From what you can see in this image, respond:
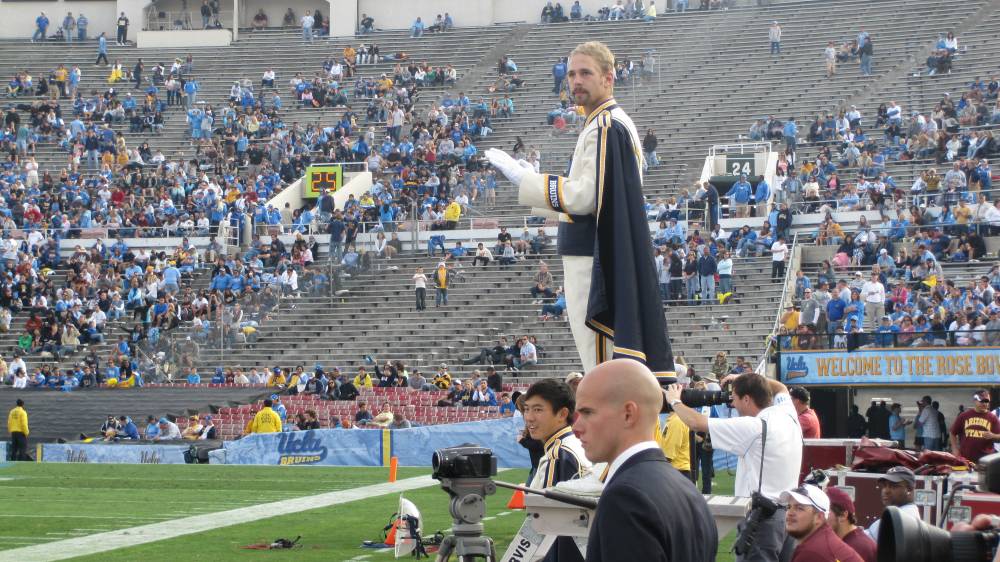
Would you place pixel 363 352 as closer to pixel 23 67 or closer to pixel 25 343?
pixel 25 343

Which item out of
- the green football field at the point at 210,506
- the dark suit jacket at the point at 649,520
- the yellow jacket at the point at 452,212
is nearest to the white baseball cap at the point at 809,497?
the dark suit jacket at the point at 649,520

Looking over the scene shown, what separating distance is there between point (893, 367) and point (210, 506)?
1236 cm

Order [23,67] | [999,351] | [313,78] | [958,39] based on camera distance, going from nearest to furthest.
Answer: [999,351] < [958,39] < [313,78] < [23,67]

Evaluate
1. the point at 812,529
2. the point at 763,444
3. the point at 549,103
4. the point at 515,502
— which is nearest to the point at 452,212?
the point at 549,103

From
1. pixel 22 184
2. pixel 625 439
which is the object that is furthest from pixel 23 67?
pixel 625 439

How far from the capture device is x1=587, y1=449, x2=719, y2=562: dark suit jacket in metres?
3.47

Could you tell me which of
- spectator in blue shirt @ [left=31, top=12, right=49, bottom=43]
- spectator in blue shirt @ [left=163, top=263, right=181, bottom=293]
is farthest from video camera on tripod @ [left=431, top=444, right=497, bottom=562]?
spectator in blue shirt @ [left=31, top=12, right=49, bottom=43]

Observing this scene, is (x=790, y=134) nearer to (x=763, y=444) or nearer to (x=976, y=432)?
(x=976, y=432)

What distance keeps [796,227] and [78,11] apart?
36790 millimetres

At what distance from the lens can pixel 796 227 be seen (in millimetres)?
34594

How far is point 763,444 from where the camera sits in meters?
7.07

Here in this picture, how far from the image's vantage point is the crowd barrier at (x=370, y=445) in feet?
83.9

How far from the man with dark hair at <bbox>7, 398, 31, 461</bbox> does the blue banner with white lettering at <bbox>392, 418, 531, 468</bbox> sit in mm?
8156

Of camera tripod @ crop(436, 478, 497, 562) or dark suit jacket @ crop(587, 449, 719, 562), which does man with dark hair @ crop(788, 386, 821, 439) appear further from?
dark suit jacket @ crop(587, 449, 719, 562)
